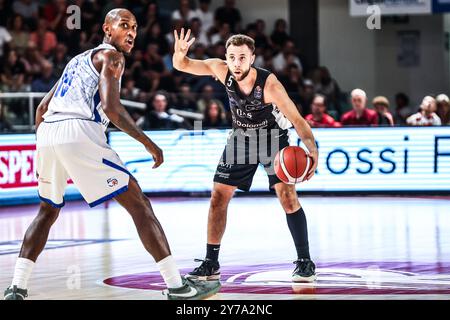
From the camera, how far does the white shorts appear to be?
6.87m

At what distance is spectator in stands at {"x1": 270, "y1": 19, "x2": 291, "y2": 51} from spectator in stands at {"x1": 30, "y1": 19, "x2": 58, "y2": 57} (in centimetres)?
446

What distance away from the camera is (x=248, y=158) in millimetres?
8273

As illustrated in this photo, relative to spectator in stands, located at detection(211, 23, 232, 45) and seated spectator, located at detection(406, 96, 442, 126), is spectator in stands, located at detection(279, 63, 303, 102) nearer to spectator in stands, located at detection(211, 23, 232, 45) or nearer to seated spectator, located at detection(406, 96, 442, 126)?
spectator in stands, located at detection(211, 23, 232, 45)

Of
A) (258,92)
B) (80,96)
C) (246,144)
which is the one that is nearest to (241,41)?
(258,92)

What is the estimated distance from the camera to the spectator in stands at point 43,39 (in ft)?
62.5

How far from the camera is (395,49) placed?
2189 centimetres

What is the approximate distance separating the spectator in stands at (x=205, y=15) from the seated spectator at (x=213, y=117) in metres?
4.52

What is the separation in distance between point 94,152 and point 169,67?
13.4m

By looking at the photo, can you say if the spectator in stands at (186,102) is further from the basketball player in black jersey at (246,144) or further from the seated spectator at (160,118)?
the basketball player in black jersey at (246,144)

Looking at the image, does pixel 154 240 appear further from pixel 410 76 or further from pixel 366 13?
pixel 410 76

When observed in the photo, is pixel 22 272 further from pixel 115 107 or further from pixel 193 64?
pixel 193 64

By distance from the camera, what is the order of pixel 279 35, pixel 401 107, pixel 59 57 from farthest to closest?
pixel 279 35 → pixel 401 107 → pixel 59 57

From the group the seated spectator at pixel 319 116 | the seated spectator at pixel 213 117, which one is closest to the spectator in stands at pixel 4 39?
the seated spectator at pixel 213 117

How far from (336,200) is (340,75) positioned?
6.87 meters
